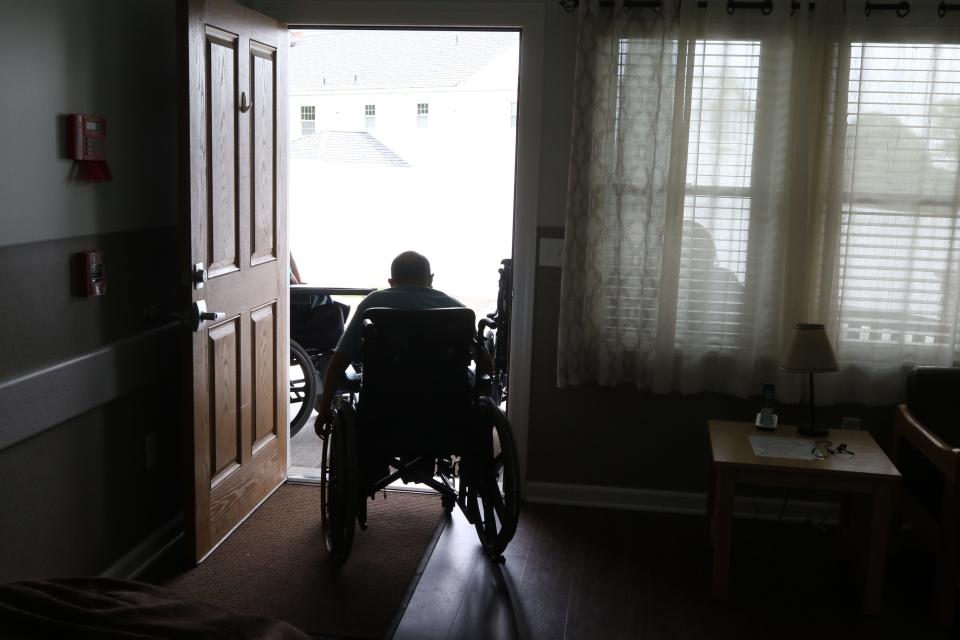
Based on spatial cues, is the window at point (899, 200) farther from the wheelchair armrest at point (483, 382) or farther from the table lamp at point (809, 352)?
the wheelchair armrest at point (483, 382)

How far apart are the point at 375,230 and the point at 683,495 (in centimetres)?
636

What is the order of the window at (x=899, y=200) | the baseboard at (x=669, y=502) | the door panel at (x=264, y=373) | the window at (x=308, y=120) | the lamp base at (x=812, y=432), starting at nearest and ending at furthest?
the lamp base at (x=812, y=432) < the window at (x=899, y=200) < the door panel at (x=264, y=373) < the baseboard at (x=669, y=502) < the window at (x=308, y=120)

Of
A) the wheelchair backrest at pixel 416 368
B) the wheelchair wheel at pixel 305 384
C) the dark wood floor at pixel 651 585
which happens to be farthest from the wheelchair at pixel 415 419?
the wheelchair wheel at pixel 305 384

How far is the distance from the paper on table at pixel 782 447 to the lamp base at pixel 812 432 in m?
0.06

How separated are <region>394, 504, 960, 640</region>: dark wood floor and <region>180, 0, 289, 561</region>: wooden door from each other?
0.81 meters

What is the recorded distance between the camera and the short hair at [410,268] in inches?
134

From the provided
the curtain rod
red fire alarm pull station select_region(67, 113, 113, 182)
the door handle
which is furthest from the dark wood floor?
the curtain rod

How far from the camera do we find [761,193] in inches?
142

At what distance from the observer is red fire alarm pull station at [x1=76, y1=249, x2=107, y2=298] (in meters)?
2.69

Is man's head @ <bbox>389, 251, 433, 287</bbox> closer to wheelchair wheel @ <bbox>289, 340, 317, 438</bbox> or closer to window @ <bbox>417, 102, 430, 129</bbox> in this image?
wheelchair wheel @ <bbox>289, 340, 317, 438</bbox>

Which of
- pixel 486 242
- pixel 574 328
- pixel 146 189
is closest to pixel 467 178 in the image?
pixel 486 242

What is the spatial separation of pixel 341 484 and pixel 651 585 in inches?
43.8

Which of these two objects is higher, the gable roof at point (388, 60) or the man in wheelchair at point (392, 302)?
the gable roof at point (388, 60)

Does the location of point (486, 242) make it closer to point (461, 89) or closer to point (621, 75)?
point (461, 89)
